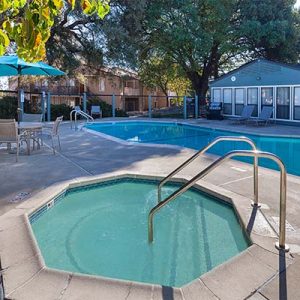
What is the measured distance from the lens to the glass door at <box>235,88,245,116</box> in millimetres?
18594

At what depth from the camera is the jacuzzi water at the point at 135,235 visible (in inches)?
136

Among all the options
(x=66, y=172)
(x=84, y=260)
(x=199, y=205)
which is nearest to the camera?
(x=84, y=260)

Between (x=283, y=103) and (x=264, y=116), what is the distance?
1.07 m

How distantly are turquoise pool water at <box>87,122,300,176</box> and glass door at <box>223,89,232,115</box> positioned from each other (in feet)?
11.0

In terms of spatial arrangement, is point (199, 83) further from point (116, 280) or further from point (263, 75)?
point (116, 280)

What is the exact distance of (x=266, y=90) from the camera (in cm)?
1716

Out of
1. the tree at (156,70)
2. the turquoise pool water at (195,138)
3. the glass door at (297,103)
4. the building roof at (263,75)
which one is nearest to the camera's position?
the turquoise pool water at (195,138)

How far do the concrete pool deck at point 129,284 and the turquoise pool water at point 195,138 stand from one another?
2.38 meters

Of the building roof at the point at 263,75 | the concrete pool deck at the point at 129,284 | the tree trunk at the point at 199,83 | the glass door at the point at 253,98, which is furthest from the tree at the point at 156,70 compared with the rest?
the concrete pool deck at the point at 129,284

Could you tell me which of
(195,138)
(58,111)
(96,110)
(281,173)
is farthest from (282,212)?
(96,110)

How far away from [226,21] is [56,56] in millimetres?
10304

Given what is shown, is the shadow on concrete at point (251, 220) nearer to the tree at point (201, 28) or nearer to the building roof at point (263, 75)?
the building roof at point (263, 75)

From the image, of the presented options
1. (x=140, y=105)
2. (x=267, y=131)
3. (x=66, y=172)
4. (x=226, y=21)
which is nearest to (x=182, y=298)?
(x=66, y=172)

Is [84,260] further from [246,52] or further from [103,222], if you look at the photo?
[246,52]
